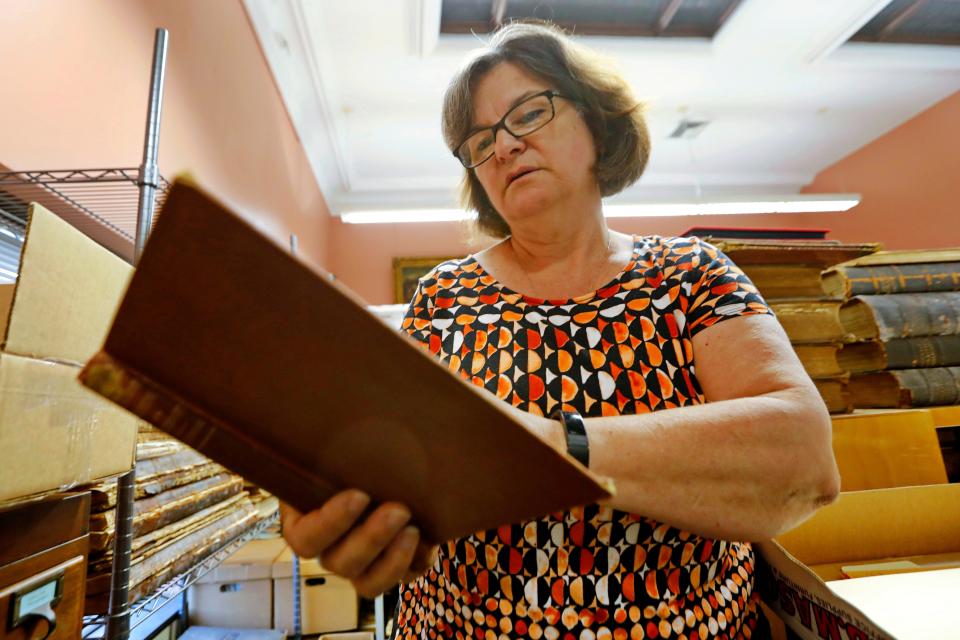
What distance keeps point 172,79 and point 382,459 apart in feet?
6.16

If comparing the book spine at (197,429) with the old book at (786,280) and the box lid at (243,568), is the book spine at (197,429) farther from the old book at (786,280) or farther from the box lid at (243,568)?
the box lid at (243,568)

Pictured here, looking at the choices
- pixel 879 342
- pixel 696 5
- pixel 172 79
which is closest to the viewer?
pixel 879 342

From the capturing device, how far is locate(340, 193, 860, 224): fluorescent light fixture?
4.14m

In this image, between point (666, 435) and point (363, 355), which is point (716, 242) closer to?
point (666, 435)

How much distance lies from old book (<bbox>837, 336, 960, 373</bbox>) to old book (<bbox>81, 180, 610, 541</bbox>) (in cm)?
146

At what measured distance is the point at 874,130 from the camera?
171 inches

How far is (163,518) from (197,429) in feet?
3.03

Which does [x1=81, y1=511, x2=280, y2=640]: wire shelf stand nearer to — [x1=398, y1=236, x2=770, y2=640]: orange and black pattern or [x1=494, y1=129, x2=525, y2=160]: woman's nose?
[x1=398, y1=236, x2=770, y2=640]: orange and black pattern

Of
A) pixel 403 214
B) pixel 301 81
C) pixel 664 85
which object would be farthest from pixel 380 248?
pixel 664 85

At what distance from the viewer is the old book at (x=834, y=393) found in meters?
1.28

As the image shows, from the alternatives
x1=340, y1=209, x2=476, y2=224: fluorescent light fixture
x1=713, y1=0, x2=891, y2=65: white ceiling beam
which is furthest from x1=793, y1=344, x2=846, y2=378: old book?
x1=340, y1=209, x2=476, y2=224: fluorescent light fixture

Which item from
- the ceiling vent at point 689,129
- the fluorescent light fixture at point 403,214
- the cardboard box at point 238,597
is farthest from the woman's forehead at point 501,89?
the ceiling vent at point 689,129

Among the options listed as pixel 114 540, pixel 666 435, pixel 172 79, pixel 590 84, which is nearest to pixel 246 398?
pixel 666 435

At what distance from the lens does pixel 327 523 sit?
0.42 meters
